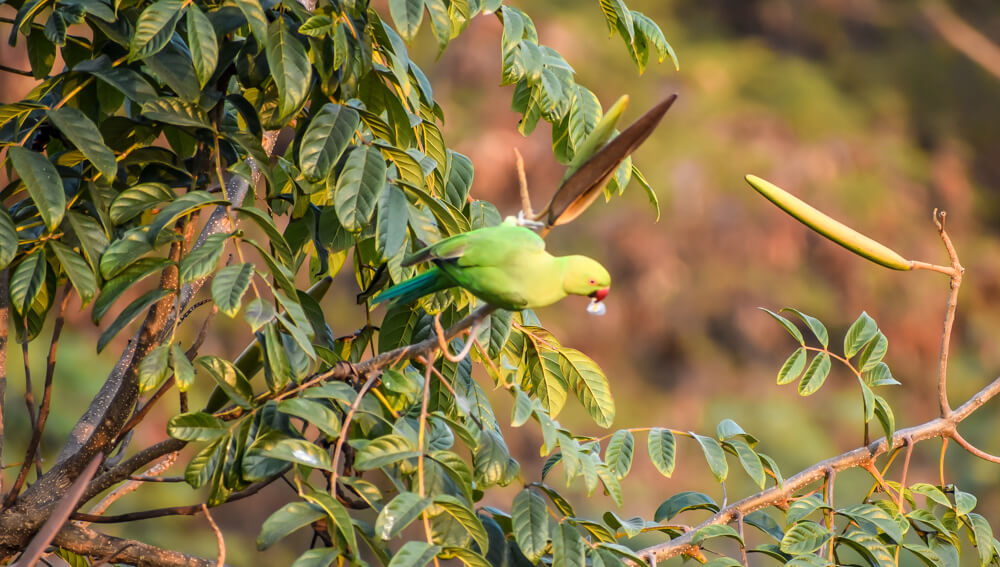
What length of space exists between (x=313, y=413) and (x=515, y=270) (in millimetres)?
196

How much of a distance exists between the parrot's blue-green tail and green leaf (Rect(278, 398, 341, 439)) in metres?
0.11

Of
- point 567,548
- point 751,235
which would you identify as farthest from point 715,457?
point 751,235

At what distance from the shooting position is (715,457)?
90cm

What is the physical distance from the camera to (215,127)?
2.54 feet

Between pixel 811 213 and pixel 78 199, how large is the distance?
0.65 m

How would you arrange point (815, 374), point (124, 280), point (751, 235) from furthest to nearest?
point (751, 235) < point (815, 374) < point (124, 280)

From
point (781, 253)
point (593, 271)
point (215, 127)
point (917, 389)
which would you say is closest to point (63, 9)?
point (215, 127)

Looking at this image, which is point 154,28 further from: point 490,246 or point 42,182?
point 490,246

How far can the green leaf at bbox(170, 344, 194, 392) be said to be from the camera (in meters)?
0.66

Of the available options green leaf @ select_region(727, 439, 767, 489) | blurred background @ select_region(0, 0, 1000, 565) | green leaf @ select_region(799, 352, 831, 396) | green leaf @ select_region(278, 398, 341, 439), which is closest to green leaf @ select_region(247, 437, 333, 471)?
green leaf @ select_region(278, 398, 341, 439)

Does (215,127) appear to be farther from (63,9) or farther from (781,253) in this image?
(781,253)

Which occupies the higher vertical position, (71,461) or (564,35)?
(71,461)

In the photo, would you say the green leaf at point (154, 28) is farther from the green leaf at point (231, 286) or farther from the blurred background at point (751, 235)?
the blurred background at point (751, 235)

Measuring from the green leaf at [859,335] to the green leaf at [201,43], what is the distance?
720 millimetres
